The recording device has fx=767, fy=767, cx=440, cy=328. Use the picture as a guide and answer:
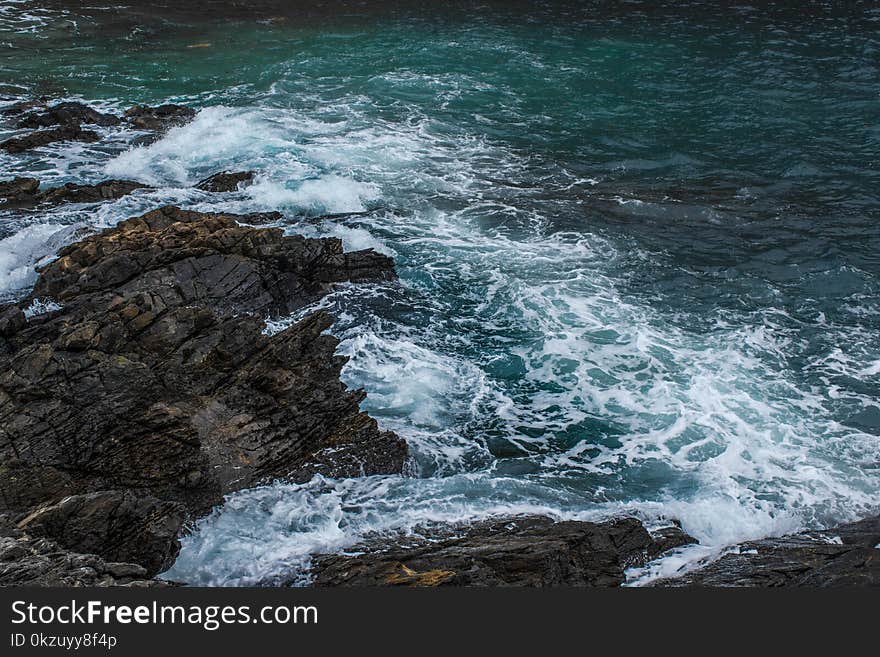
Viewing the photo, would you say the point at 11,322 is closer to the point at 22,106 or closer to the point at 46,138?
the point at 46,138

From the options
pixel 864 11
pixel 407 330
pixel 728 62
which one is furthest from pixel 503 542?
pixel 864 11

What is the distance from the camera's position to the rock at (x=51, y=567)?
827 centimetres

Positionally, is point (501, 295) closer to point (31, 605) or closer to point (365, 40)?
point (31, 605)

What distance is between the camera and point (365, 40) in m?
34.5

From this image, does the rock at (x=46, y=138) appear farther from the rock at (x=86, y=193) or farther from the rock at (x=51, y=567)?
the rock at (x=51, y=567)

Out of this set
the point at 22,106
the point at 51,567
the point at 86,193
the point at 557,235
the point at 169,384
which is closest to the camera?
the point at 51,567

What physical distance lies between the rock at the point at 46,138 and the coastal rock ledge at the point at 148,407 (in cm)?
934

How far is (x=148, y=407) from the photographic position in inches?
436

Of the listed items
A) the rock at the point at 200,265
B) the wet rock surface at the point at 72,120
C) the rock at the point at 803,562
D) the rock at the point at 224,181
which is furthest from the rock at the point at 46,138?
the rock at the point at 803,562

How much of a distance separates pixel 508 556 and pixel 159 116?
2066cm

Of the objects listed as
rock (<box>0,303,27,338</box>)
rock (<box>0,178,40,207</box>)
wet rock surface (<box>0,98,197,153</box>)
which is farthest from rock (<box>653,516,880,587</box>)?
wet rock surface (<box>0,98,197,153</box>)

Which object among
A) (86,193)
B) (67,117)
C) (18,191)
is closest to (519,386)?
(86,193)

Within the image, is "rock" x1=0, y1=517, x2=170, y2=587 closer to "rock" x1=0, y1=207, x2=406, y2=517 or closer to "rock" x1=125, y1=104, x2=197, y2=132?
"rock" x1=0, y1=207, x2=406, y2=517

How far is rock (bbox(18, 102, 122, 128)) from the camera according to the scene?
23.7m
